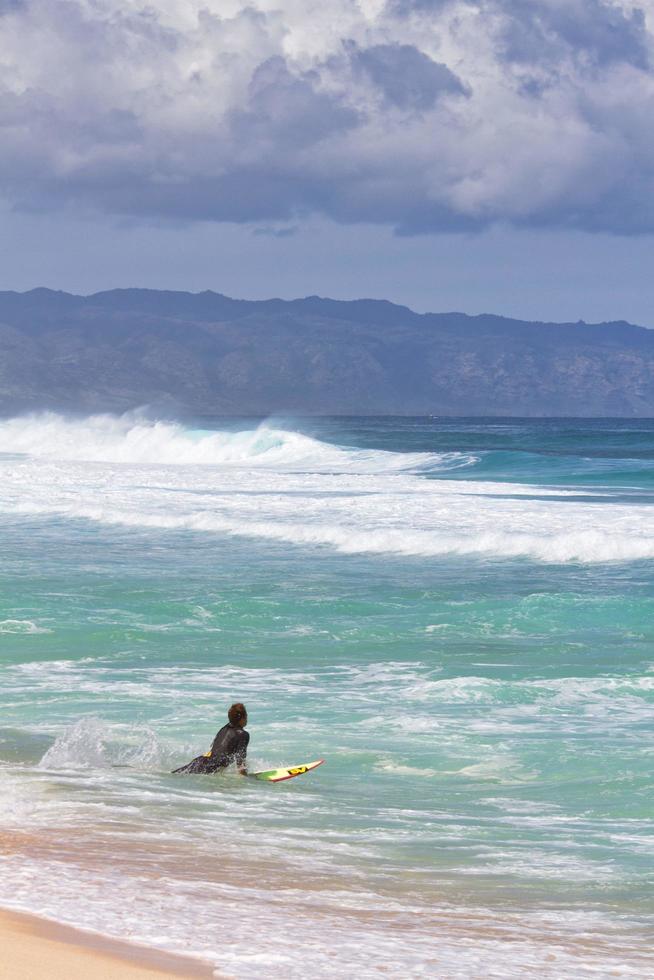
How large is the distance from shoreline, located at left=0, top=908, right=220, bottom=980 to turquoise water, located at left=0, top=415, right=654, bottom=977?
0.60 feet

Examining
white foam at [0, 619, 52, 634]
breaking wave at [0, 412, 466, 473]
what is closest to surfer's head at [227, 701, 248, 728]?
white foam at [0, 619, 52, 634]

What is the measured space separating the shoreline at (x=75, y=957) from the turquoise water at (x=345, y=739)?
0.18 metres

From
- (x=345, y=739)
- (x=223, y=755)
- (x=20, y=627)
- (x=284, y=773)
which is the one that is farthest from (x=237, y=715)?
(x=20, y=627)

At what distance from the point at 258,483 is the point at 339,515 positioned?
474 inches

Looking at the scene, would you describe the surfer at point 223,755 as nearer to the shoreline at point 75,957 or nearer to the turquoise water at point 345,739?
the turquoise water at point 345,739

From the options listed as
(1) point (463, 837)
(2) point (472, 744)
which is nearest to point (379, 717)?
(2) point (472, 744)

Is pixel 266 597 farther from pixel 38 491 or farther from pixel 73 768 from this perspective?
pixel 38 491

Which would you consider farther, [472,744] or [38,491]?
[38,491]

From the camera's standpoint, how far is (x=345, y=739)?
11.9m

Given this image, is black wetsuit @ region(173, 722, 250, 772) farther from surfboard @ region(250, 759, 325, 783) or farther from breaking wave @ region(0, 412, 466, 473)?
breaking wave @ region(0, 412, 466, 473)

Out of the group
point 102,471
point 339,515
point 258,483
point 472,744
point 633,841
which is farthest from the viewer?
point 102,471

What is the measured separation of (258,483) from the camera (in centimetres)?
4359

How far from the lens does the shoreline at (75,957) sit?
554 cm

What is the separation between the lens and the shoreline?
18.2 feet
